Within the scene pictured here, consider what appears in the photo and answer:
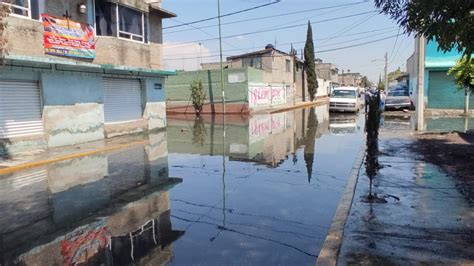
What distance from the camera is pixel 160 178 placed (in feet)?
32.0

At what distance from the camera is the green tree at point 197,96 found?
3300cm

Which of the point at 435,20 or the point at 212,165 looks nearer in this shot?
the point at 435,20

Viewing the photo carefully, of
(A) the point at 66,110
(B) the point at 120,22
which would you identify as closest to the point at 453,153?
(A) the point at 66,110

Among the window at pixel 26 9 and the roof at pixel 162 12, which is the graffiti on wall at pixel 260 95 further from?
the window at pixel 26 9

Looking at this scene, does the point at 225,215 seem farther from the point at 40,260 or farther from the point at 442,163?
the point at 442,163

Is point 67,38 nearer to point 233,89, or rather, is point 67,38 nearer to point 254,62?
point 233,89

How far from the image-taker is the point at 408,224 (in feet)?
18.6

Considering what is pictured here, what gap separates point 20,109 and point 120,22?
22.0 feet

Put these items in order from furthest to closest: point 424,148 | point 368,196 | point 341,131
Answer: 1. point 341,131
2. point 424,148
3. point 368,196

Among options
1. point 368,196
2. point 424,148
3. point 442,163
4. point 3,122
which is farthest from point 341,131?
point 3,122

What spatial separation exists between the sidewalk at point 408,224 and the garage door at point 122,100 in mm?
13210

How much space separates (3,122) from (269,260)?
472 inches

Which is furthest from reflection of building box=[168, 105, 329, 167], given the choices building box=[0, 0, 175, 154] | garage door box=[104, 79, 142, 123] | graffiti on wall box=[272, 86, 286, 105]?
graffiti on wall box=[272, 86, 286, 105]

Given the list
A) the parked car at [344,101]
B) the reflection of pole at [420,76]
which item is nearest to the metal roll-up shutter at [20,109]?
the reflection of pole at [420,76]
